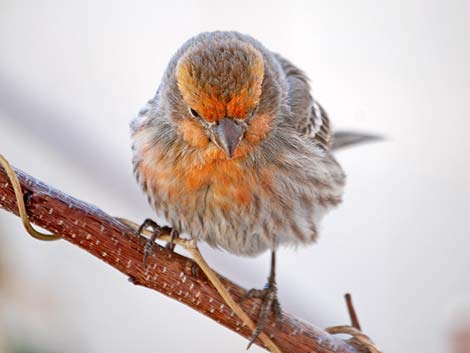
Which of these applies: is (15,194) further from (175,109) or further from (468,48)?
(468,48)

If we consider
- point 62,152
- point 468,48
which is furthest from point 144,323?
point 468,48

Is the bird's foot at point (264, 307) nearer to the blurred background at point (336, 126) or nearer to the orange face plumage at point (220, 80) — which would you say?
the orange face plumage at point (220, 80)

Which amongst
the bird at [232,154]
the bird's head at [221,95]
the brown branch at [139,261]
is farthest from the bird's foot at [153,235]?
the bird's head at [221,95]

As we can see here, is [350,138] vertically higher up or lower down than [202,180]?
higher up

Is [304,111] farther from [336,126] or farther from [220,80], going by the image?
[336,126]

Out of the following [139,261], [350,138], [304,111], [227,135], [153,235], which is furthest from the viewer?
[350,138]

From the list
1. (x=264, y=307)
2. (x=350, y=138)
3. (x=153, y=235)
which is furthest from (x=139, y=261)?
(x=350, y=138)

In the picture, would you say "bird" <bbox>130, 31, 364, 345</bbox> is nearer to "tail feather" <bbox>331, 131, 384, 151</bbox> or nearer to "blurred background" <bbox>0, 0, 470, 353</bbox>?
"tail feather" <bbox>331, 131, 384, 151</bbox>
